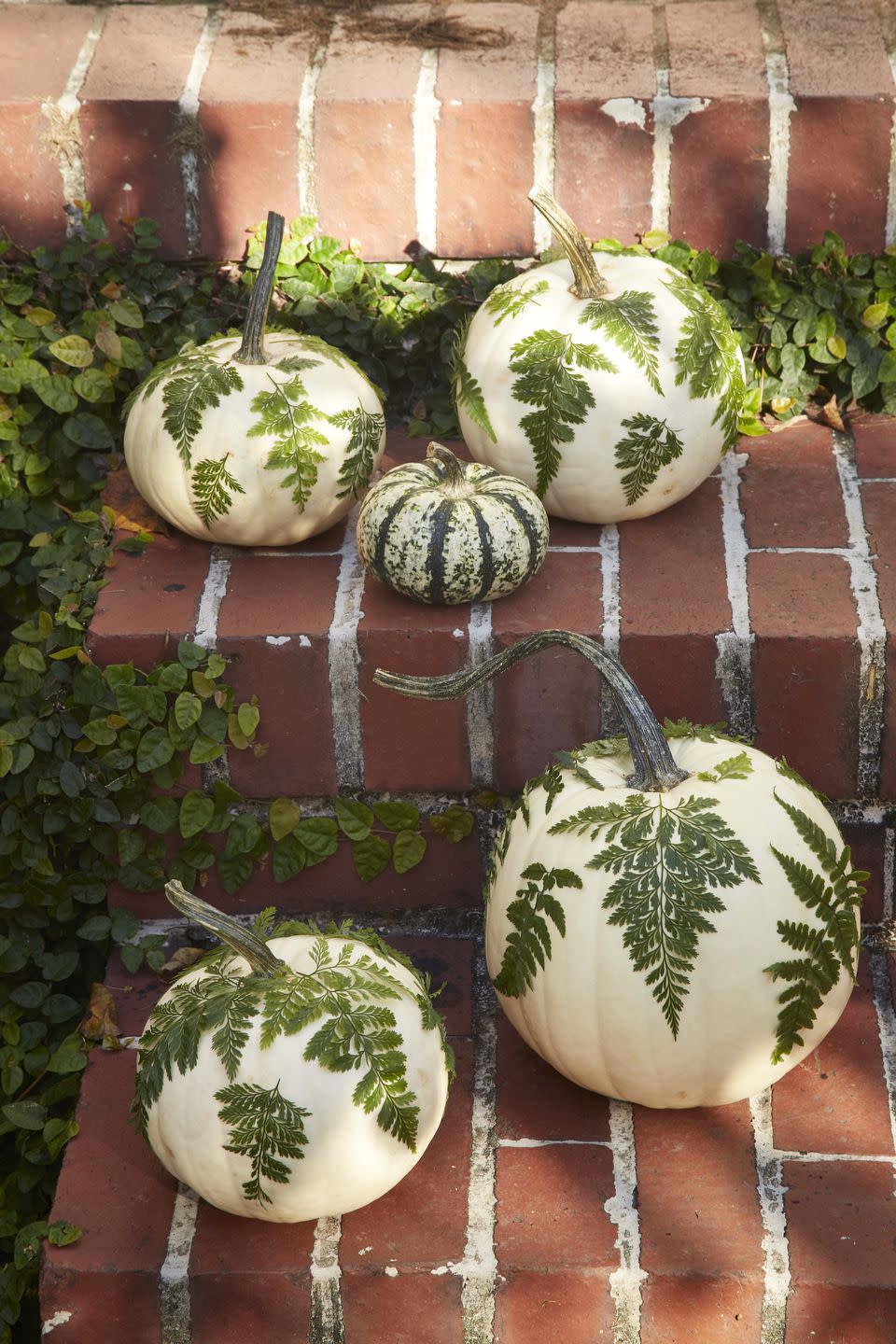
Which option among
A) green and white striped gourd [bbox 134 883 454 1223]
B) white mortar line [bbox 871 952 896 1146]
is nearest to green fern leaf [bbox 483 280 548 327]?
green and white striped gourd [bbox 134 883 454 1223]

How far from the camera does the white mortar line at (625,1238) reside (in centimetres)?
190

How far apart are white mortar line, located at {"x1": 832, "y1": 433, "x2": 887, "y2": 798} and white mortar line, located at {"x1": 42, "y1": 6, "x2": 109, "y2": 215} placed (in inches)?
64.3

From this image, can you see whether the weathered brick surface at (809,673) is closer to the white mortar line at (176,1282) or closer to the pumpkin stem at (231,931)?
the pumpkin stem at (231,931)

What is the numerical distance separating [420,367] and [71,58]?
37.6 inches

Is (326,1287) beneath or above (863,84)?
beneath

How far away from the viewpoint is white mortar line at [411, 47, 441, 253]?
2809mm

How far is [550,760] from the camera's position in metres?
2.36

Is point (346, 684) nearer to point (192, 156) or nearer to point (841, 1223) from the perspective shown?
point (841, 1223)

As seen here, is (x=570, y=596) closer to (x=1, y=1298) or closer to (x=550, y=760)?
(x=550, y=760)

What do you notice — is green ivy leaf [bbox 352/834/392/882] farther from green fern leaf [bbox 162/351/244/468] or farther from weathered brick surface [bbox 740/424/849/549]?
weathered brick surface [bbox 740/424/849/549]

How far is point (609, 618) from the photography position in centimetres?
232

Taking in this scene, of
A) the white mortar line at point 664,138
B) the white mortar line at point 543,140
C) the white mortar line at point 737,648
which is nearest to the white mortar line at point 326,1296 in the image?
the white mortar line at point 737,648

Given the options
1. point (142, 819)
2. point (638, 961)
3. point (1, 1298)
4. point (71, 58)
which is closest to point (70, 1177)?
point (1, 1298)

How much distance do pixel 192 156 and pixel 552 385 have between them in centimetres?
98
